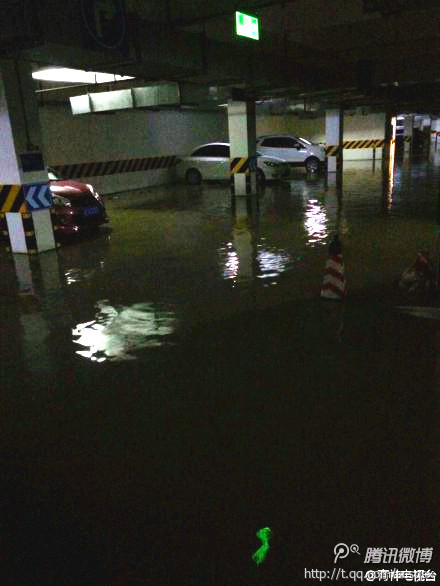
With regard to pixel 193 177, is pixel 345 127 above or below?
above

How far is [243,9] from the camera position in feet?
27.8

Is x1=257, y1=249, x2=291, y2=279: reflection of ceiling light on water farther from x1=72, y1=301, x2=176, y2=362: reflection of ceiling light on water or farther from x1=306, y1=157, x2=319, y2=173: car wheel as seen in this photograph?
x1=306, y1=157, x2=319, y2=173: car wheel

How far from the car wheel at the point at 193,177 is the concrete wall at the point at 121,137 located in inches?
39.1

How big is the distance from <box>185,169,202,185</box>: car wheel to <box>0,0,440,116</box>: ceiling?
3.83 meters

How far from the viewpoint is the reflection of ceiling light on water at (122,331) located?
15.6ft

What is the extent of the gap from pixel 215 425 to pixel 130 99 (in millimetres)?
12338

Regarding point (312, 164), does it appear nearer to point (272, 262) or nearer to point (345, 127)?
point (345, 127)

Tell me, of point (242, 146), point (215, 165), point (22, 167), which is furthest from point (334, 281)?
point (215, 165)

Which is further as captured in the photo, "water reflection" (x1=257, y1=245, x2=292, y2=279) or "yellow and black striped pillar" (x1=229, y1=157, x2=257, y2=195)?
"yellow and black striped pillar" (x1=229, y1=157, x2=257, y2=195)

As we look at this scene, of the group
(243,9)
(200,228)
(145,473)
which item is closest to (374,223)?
A: (200,228)

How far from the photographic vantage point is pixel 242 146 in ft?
50.2

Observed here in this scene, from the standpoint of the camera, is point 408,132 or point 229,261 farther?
point 408,132

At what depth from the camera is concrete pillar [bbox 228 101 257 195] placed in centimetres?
1495

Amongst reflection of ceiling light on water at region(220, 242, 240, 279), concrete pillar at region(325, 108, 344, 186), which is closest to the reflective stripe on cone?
reflection of ceiling light on water at region(220, 242, 240, 279)
